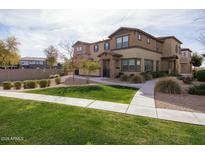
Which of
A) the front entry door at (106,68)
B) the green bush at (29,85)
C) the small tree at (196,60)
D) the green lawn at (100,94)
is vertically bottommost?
the green lawn at (100,94)

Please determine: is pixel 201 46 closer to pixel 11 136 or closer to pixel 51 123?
pixel 51 123

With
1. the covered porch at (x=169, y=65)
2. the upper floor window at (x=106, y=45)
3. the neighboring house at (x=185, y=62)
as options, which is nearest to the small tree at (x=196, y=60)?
the neighboring house at (x=185, y=62)

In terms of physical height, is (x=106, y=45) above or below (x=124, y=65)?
above

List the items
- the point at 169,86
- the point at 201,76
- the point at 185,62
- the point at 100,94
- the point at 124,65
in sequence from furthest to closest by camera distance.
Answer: the point at 185,62
the point at 124,65
the point at 201,76
the point at 169,86
the point at 100,94

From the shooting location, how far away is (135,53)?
1845cm

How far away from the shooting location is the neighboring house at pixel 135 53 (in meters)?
18.9

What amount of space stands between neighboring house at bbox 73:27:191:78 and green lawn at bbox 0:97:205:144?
48.5 feet

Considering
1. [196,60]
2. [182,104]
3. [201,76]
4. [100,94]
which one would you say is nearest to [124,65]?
[201,76]

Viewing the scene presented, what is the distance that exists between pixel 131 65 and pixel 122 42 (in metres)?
3.65

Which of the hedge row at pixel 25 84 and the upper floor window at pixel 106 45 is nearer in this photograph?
the hedge row at pixel 25 84

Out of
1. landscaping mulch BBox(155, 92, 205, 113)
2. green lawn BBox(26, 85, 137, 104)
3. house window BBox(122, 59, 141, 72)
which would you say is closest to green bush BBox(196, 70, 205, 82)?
house window BBox(122, 59, 141, 72)

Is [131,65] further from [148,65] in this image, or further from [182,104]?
[182,104]

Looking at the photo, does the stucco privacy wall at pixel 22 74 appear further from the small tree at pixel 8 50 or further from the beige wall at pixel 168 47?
the beige wall at pixel 168 47

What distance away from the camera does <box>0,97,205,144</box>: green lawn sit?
351 centimetres
